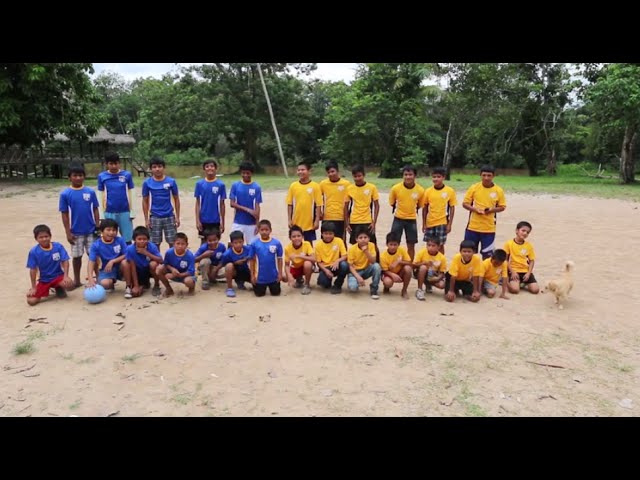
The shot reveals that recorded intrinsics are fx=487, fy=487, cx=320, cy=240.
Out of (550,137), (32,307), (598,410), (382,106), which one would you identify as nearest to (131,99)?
(382,106)

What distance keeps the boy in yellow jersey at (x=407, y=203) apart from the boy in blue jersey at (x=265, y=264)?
1.70 m

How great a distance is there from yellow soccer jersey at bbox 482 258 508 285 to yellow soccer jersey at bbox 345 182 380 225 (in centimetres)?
164

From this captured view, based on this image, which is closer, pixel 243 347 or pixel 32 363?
pixel 32 363

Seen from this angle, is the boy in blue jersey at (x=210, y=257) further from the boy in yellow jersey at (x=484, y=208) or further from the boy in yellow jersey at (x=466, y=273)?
the boy in yellow jersey at (x=484, y=208)

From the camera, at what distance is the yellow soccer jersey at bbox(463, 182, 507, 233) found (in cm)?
647

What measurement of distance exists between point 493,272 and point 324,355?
2770 millimetres

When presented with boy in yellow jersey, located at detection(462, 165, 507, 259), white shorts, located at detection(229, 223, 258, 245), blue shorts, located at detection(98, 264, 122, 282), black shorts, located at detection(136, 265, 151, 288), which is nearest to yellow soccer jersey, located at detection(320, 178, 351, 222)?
white shorts, located at detection(229, 223, 258, 245)

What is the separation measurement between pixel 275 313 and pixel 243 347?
0.95m

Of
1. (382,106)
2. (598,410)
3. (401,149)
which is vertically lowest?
(598,410)

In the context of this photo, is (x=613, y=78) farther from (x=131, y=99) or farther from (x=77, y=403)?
(x=131, y=99)

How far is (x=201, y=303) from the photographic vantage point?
5.53 metres

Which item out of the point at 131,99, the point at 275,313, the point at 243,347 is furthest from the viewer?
the point at 131,99

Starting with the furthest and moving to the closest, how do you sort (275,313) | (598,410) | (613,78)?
(613,78) < (275,313) < (598,410)

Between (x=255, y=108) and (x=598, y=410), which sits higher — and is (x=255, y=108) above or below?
above
